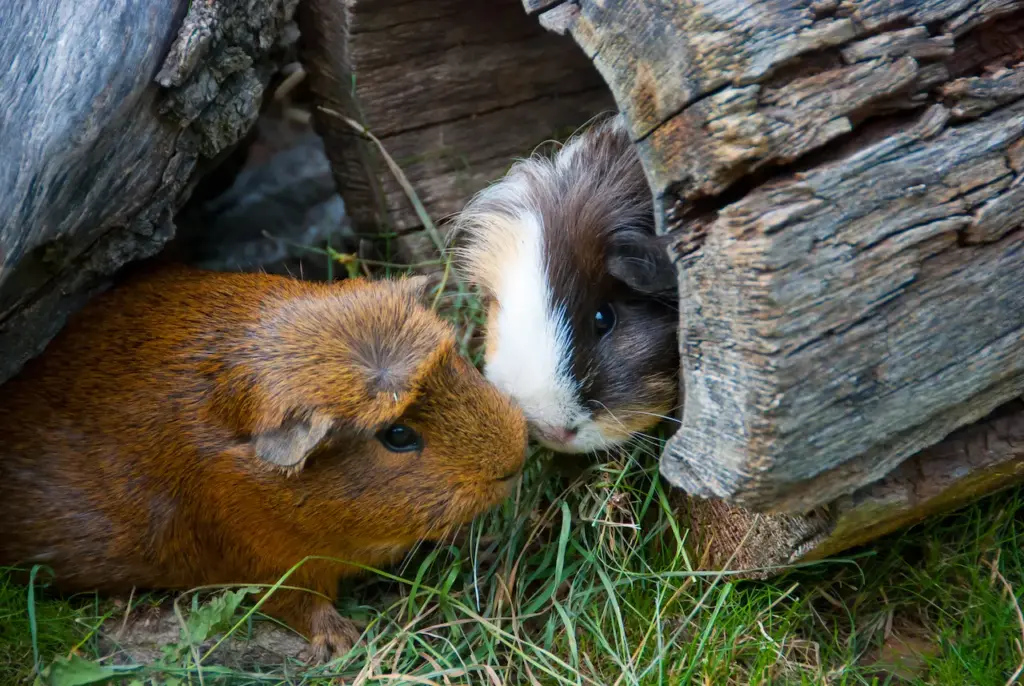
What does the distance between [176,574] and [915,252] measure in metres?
1.81

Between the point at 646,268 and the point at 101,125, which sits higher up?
the point at 101,125

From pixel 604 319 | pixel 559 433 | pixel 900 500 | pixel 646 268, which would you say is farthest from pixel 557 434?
pixel 900 500

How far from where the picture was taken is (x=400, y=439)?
6.40ft

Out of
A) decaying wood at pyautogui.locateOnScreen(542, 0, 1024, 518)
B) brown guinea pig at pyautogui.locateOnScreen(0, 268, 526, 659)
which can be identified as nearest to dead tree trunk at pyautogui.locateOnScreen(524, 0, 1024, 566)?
decaying wood at pyautogui.locateOnScreen(542, 0, 1024, 518)

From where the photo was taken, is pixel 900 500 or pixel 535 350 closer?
pixel 900 500

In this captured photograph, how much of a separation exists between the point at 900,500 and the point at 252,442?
139 centimetres

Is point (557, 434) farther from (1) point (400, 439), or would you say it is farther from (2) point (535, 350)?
(1) point (400, 439)

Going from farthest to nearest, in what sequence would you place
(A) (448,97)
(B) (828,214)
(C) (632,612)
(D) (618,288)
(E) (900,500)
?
1. (A) (448,97)
2. (D) (618,288)
3. (C) (632,612)
4. (E) (900,500)
5. (B) (828,214)

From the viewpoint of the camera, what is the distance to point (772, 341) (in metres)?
1.38

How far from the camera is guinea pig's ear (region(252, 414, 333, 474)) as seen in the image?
1828 mm

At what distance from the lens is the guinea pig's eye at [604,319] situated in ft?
6.78

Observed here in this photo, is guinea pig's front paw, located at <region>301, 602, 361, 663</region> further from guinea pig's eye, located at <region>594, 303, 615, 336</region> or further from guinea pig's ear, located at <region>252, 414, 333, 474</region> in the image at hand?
guinea pig's eye, located at <region>594, 303, 615, 336</region>

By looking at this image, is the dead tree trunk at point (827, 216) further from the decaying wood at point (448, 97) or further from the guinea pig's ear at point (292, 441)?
the decaying wood at point (448, 97)

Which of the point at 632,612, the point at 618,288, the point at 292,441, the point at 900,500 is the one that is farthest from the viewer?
the point at 618,288
